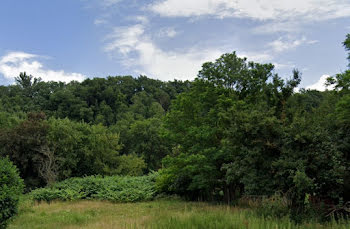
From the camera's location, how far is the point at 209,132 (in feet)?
61.7

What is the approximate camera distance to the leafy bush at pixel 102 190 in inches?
975

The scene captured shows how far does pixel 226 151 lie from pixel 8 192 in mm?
11707

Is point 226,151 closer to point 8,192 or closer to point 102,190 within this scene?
point 8,192

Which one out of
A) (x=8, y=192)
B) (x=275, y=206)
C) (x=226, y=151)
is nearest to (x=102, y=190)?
(x=226, y=151)

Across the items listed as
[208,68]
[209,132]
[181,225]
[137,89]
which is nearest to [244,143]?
[209,132]

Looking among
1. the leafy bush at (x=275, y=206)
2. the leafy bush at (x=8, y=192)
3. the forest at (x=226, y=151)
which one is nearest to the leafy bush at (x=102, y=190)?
the forest at (x=226, y=151)

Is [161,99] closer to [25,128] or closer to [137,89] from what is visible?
[137,89]

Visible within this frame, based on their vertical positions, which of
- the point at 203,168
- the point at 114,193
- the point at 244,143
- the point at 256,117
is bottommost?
the point at 114,193

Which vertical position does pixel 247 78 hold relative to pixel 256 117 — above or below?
above

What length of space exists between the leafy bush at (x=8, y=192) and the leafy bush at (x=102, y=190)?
Answer: 1381 cm

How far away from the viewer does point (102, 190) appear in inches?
1036

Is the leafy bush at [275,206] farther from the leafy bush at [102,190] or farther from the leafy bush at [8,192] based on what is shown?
the leafy bush at [102,190]

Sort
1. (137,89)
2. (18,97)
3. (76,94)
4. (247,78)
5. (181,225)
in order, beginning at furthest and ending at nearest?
(137,89) < (76,94) < (18,97) < (247,78) < (181,225)

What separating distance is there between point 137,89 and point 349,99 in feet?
250
